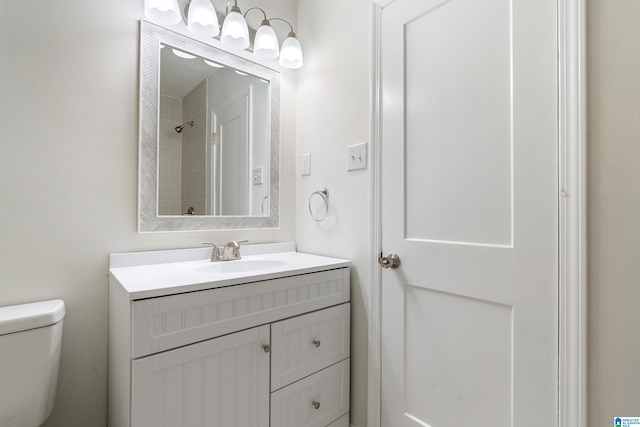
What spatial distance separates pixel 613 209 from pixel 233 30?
5.07 ft

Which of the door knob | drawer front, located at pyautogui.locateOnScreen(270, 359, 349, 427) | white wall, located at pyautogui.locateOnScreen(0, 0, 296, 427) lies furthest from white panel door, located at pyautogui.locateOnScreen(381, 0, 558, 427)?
white wall, located at pyautogui.locateOnScreen(0, 0, 296, 427)

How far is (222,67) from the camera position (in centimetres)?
153

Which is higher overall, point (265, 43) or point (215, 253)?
point (265, 43)

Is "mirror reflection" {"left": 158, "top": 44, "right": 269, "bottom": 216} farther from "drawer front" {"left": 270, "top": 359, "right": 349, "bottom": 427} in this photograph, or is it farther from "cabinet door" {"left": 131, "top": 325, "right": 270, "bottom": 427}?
"drawer front" {"left": 270, "top": 359, "right": 349, "bottom": 427}

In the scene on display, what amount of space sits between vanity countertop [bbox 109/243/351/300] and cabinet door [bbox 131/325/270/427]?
0.61ft

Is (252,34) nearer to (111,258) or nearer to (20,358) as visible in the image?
(111,258)

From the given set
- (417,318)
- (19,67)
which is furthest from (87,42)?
(417,318)

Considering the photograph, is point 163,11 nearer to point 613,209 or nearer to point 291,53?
point 291,53

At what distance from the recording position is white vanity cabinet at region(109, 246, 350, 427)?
0.88m

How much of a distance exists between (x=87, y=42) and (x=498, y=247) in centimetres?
163

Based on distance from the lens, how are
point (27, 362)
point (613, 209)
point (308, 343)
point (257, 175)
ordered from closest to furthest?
point (613, 209) → point (27, 362) → point (308, 343) → point (257, 175)

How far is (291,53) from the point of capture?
1615 millimetres

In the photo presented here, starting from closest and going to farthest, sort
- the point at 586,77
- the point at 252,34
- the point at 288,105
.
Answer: the point at 586,77, the point at 252,34, the point at 288,105

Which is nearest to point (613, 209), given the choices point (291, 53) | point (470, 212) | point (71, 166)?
point (470, 212)
